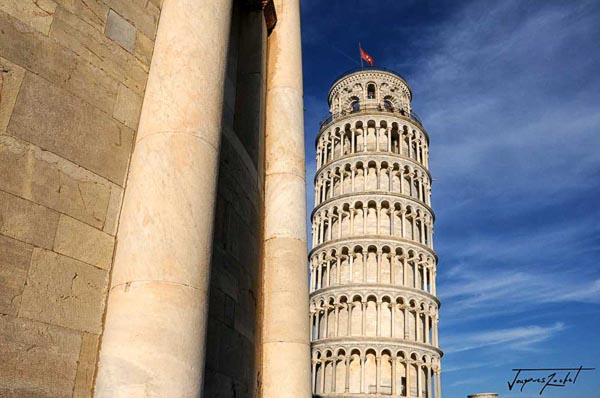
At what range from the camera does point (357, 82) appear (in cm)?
5656

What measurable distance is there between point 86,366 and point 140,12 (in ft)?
11.3

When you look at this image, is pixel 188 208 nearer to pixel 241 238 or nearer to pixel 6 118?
pixel 6 118

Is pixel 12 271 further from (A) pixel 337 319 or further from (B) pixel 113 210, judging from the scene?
(A) pixel 337 319

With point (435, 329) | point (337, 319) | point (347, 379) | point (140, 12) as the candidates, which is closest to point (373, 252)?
point (337, 319)

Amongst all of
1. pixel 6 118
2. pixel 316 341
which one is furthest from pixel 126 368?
pixel 316 341

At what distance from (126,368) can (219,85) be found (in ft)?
8.63

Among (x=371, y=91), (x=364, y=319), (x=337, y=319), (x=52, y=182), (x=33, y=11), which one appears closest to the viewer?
(x=52, y=182)

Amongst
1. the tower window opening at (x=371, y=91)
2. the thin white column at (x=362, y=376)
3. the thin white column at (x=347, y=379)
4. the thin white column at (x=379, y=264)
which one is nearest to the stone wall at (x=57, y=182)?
the thin white column at (x=362, y=376)

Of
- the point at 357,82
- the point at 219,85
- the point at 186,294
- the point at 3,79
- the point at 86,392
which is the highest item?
the point at 357,82

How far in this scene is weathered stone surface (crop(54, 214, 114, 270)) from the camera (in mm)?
3941

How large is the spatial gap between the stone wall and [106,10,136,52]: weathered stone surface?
0.09 feet

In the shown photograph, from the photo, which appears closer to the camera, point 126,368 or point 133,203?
point 126,368

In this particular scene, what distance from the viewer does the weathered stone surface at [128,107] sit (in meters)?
4.77

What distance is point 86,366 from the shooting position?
389 centimetres
